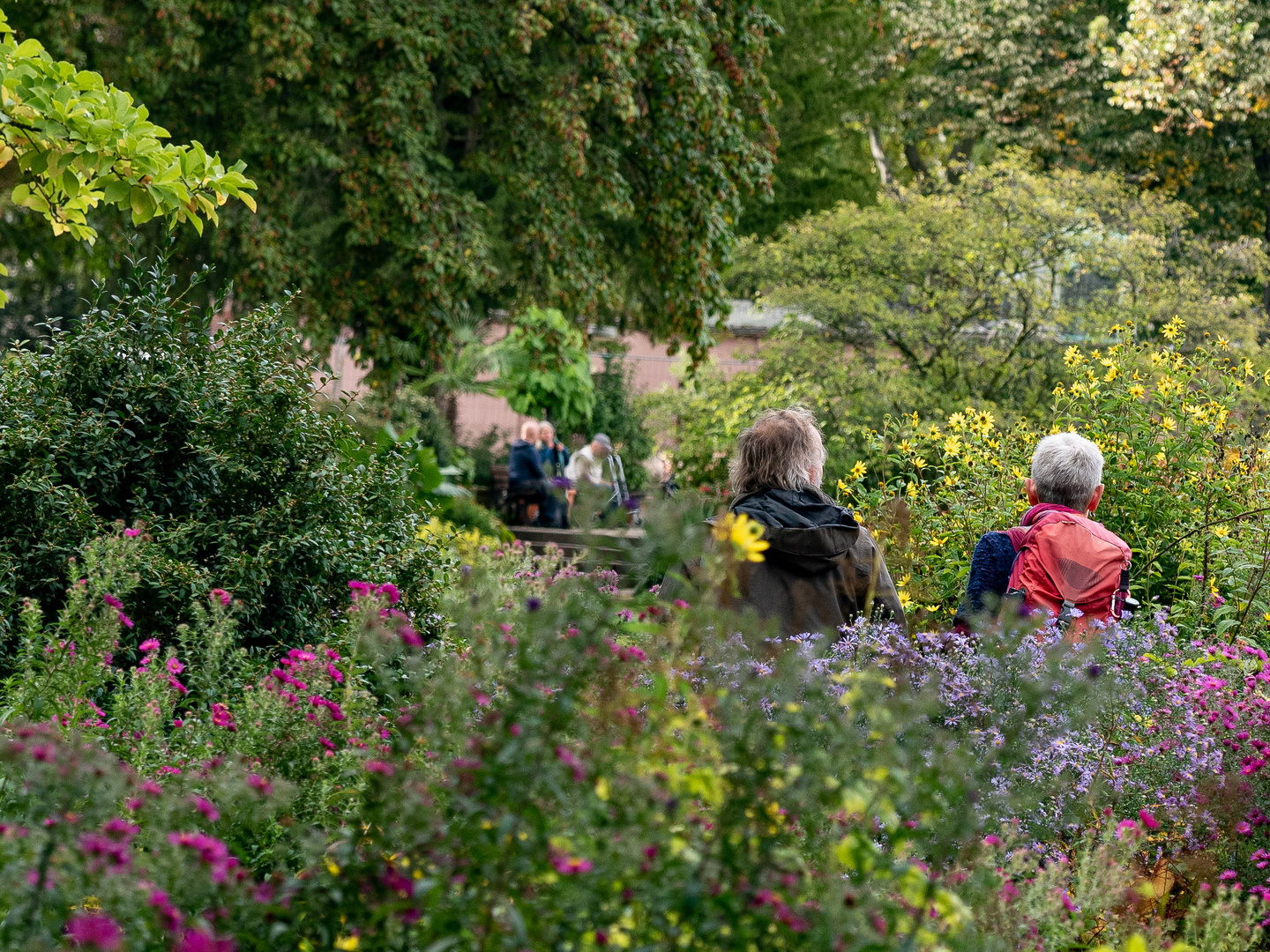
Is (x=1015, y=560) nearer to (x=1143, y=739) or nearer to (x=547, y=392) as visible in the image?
(x=1143, y=739)

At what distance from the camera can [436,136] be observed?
37.8 feet

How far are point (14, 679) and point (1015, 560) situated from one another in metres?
3.08

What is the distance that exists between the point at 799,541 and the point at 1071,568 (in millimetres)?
942

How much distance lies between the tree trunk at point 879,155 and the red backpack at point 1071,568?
1905 centimetres

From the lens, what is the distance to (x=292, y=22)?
32.6ft

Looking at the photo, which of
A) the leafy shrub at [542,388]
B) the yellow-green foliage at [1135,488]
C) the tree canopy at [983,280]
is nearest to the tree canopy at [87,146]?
the yellow-green foliage at [1135,488]

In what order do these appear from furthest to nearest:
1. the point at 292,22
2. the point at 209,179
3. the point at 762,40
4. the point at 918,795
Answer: the point at 762,40 → the point at 292,22 → the point at 209,179 → the point at 918,795

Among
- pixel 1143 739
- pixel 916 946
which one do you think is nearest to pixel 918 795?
pixel 916 946

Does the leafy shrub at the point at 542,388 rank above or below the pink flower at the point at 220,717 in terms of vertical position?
below

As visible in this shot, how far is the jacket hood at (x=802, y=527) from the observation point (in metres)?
3.81

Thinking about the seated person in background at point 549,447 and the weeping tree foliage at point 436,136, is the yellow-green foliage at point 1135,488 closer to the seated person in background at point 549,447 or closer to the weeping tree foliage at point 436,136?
the weeping tree foliage at point 436,136

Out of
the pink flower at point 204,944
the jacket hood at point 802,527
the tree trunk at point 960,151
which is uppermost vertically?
the tree trunk at point 960,151

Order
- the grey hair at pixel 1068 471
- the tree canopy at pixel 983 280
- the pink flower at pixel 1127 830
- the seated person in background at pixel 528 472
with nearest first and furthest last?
the pink flower at pixel 1127 830, the grey hair at pixel 1068 471, the tree canopy at pixel 983 280, the seated person in background at pixel 528 472

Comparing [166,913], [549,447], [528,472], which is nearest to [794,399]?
[528,472]
